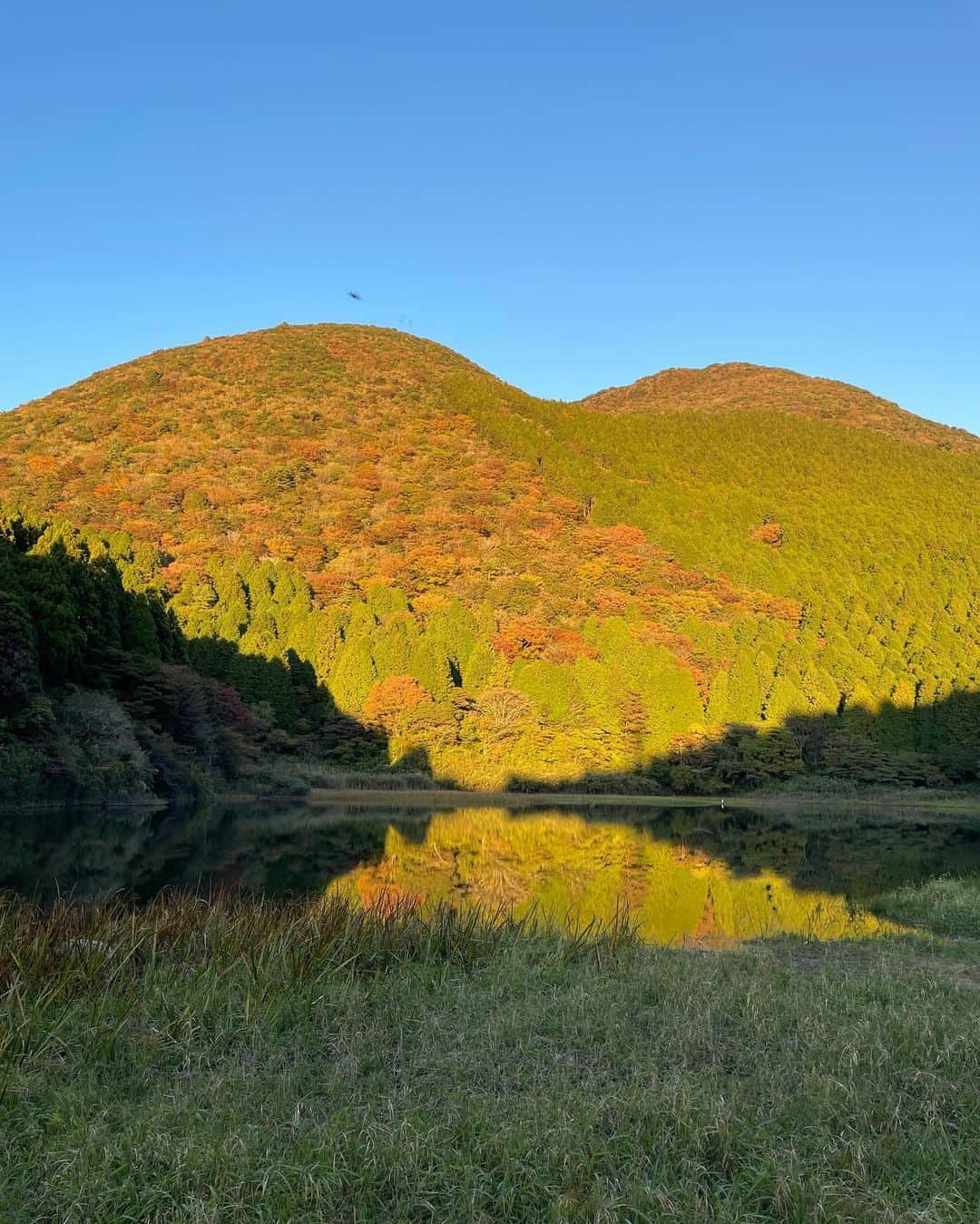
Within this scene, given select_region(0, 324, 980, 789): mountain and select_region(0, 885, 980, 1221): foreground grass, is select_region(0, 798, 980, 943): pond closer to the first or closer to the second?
select_region(0, 885, 980, 1221): foreground grass

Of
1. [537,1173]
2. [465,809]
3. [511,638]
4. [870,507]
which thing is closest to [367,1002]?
[537,1173]

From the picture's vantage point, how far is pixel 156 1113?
511cm

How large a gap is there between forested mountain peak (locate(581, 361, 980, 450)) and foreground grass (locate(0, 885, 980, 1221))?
125 metres

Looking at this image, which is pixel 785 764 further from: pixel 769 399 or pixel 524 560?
pixel 769 399

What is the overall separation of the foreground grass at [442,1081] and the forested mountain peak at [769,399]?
4931 inches

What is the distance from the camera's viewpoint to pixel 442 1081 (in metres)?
5.96

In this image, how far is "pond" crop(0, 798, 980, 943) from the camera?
656 inches

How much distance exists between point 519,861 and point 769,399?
13017 cm

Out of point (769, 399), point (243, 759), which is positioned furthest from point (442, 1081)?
point (769, 399)

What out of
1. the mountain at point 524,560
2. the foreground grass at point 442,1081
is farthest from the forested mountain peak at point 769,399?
the foreground grass at point 442,1081

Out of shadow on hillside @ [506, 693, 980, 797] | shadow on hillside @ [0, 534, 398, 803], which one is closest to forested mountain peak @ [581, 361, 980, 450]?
shadow on hillside @ [506, 693, 980, 797]

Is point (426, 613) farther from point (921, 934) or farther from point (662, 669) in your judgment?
point (921, 934)

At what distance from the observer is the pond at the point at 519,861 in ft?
54.6

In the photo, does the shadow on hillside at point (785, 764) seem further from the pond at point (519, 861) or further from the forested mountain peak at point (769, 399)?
the forested mountain peak at point (769, 399)
